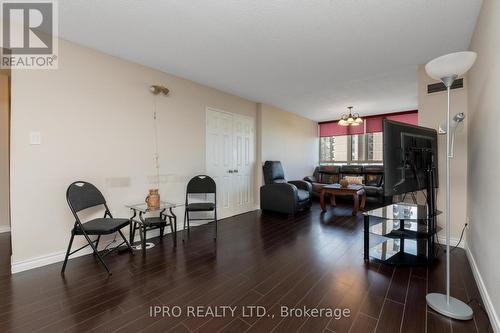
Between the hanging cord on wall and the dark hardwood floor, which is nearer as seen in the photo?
the dark hardwood floor

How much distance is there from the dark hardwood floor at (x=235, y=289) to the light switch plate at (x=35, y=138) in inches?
51.1

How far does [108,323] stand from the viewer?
1547 millimetres

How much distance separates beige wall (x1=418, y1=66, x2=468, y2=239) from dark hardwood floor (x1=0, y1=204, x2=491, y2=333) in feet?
1.56

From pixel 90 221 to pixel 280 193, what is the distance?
10.3 feet

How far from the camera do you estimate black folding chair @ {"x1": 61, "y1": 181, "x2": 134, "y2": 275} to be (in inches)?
86.5

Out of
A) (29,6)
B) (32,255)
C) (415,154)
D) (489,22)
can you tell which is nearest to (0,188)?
(32,255)

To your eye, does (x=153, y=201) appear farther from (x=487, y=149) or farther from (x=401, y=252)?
(x=487, y=149)

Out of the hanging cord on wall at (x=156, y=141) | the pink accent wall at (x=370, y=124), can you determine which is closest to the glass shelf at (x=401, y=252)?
the hanging cord on wall at (x=156, y=141)

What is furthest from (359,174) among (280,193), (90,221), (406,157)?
(90,221)

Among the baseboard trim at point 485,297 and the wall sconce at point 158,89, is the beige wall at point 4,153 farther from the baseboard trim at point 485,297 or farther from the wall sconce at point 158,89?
the baseboard trim at point 485,297

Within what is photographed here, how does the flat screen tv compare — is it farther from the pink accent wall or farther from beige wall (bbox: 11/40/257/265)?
the pink accent wall

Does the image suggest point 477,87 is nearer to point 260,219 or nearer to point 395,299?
point 395,299

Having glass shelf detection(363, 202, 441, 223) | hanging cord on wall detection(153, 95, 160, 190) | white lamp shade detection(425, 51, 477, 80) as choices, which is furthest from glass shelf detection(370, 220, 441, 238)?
hanging cord on wall detection(153, 95, 160, 190)

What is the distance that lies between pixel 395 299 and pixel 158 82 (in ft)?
12.3
